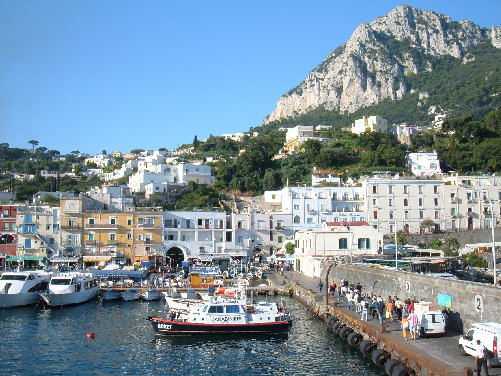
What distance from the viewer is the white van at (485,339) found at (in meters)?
17.8

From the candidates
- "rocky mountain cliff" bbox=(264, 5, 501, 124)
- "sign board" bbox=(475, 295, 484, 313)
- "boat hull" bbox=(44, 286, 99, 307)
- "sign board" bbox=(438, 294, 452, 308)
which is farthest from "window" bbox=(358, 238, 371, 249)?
"rocky mountain cliff" bbox=(264, 5, 501, 124)

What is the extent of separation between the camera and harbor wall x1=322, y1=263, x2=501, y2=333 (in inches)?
849

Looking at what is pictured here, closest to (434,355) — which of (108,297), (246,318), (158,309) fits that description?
(246,318)

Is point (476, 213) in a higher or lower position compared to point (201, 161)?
lower

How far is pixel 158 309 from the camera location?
138ft

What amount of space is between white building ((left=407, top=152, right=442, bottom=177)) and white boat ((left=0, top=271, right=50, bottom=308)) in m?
62.1

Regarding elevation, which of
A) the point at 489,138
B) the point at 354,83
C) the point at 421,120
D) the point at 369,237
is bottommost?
the point at 369,237

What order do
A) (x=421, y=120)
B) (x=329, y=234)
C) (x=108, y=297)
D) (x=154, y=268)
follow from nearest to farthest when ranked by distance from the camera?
(x=108, y=297)
(x=329, y=234)
(x=154, y=268)
(x=421, y=120)

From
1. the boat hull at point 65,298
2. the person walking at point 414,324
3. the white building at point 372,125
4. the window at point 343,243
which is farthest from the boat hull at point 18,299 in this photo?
the white building at point 372,125

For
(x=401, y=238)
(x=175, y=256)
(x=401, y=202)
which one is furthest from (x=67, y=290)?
(x=401, y=202)

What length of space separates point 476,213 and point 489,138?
3086 cm

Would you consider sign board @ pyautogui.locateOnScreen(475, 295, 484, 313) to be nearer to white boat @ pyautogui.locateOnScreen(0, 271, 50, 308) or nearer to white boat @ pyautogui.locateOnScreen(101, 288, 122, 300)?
white boat @ pyautogui.locateOnScreen(101, 288, 122, 300)

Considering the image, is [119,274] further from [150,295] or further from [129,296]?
[150,295]

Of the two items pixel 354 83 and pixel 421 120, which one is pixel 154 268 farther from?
pixel 354 83
